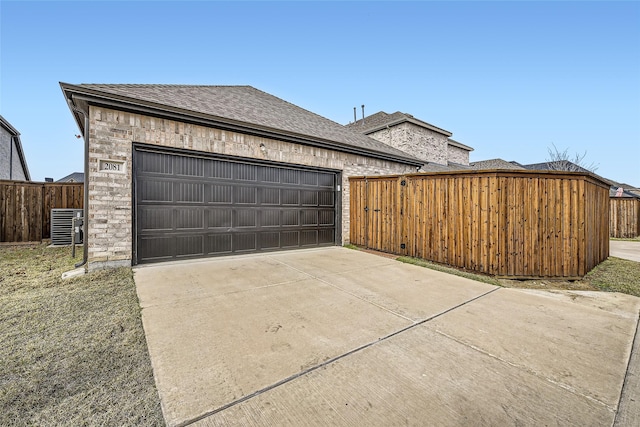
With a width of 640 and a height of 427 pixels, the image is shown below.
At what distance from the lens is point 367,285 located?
4.23 meters

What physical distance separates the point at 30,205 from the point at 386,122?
18.1 m

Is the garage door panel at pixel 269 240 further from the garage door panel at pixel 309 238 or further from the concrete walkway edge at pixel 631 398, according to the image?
the concrete walkway edge at pixel 631 398

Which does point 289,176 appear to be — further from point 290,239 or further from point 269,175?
point 290,239

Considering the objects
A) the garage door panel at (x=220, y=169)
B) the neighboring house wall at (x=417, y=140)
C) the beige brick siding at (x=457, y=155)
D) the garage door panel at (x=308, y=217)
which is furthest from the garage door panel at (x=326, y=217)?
the beige brick siding at (x=457, y=155)

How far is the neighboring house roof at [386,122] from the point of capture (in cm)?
1678

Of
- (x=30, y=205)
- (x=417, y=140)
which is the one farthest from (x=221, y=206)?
(x=417, y=140)

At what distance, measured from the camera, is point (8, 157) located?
582 inches

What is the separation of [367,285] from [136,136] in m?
5.36

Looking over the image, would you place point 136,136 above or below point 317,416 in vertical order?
above

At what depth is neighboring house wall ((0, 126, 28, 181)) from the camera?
13898mm

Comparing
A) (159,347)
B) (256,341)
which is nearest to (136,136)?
(159,347)

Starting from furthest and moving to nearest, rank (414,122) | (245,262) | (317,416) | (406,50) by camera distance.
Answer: (414,122) < (406,50) < (245,262) < (317,416)

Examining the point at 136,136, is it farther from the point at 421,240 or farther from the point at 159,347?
the point at 421,240

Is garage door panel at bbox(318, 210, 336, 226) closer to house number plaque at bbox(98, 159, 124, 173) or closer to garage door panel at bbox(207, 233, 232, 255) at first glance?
garage door panel at bbox(207, 233, 232, 255)
